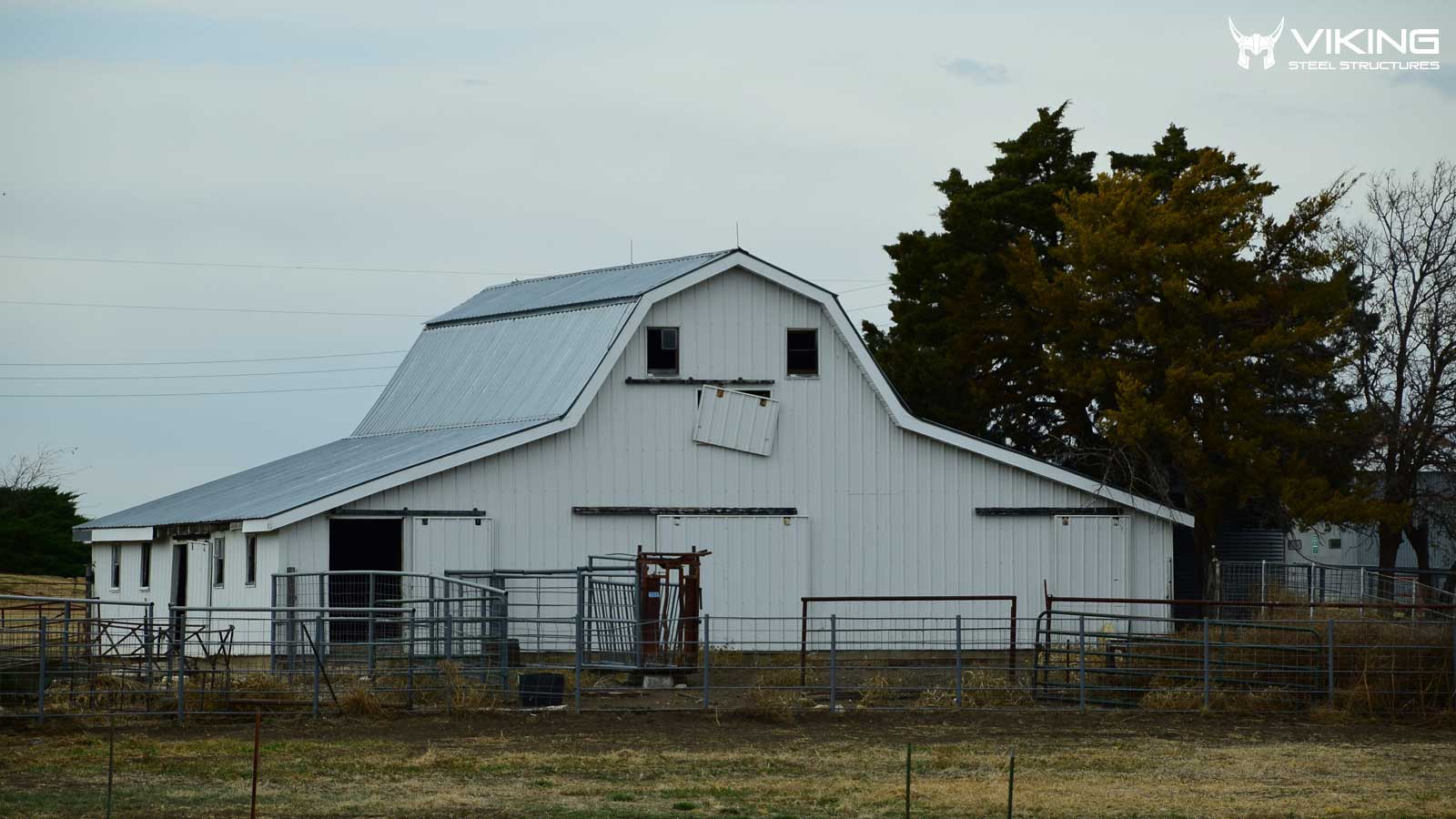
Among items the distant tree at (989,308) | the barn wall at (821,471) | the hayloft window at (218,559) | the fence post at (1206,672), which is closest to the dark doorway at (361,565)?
the hayloft window at (218,559)

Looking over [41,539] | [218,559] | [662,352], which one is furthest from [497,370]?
[41,539]

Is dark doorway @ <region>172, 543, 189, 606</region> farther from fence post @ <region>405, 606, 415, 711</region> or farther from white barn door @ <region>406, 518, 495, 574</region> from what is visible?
fence post @ <region>405, 606, 415, 711</region>

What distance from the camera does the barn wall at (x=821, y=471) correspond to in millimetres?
32625

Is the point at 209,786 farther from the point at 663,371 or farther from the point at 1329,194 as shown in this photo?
the point at 1329,194

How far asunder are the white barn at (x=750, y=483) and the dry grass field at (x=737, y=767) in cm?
903

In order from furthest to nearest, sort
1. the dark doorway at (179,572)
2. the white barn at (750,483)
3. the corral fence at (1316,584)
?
1. the corral fence at (1316,584)
2. the dark doorway at (179,572)
3. the white barn at (750,483)

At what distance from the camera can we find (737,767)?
1916 cm

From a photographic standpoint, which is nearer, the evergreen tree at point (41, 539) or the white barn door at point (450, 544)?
the white barn door at point (450, 544)

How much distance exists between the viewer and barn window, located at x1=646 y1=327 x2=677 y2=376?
3303 cm

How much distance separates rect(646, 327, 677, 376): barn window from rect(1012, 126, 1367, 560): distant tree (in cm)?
1247

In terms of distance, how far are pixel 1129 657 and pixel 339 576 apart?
1244 centimetres

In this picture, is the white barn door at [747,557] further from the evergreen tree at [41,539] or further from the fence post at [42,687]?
the evergreen tree at [41,539]

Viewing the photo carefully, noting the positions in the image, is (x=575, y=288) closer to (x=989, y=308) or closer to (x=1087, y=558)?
(x=1087, y=558)

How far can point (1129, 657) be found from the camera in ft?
86.1
